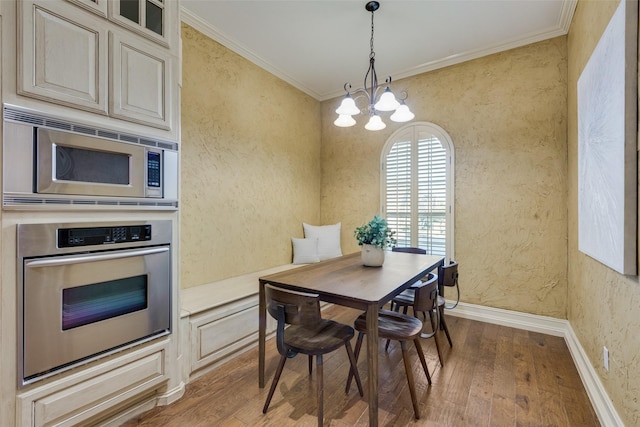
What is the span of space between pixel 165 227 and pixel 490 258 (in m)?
3.30

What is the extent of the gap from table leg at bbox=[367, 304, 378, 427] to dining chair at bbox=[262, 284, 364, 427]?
0.23 m

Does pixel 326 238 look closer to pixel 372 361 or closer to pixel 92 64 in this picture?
pixel 372 361

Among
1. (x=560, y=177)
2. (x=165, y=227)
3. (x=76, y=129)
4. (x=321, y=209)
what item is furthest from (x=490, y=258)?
(x=76, y=129)

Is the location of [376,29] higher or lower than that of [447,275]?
higher

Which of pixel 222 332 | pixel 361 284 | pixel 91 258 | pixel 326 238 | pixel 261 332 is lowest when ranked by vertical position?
pixel 222 332

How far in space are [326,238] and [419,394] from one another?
2.43m

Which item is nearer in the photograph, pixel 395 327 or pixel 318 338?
pixel 318 338

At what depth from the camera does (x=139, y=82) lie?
1.73m

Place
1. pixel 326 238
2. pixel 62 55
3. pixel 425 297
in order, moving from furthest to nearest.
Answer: pixel 326 238, pixel 425 297, pixel 62 55

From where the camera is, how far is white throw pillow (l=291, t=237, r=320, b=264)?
3.97m

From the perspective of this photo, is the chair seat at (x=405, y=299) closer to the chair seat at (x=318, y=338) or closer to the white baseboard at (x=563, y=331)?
the chair seat at (x=318, y=338)

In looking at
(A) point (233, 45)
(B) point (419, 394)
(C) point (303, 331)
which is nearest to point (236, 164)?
(A) point (233, 45)

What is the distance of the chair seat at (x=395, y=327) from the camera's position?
1.84m

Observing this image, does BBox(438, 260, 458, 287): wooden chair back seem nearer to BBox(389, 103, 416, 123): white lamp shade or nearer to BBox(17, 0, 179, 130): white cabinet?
BBox(389, 103, 416, 123): white lamp shade
